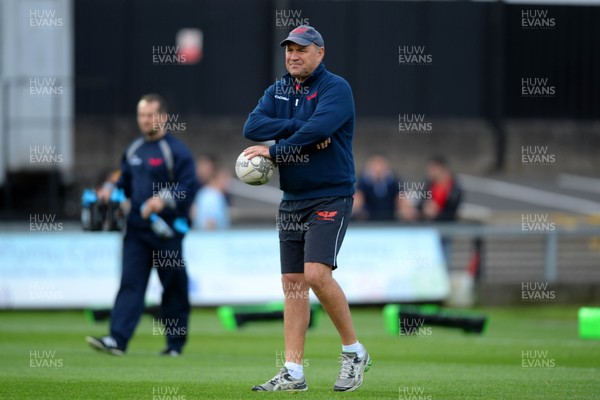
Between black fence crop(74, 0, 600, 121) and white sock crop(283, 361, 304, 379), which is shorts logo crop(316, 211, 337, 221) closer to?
white sock crop(283, 361, 304, 379)

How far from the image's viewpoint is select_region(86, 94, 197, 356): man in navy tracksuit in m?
12.5

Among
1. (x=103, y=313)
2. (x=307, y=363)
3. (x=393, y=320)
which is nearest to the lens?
(x=307, y=363)

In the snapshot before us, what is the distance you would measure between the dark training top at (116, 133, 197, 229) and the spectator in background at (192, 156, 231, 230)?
764 cm

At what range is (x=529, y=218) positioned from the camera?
26094mm

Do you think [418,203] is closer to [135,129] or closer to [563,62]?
[135,129]

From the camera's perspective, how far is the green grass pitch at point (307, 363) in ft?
30.2

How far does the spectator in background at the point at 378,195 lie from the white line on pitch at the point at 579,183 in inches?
466

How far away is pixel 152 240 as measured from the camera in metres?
12.6

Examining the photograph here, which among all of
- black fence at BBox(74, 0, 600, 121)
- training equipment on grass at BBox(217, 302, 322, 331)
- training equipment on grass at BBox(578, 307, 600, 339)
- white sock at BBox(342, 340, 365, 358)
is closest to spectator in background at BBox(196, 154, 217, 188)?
training equipment on grass at BBox(217, 302, 322, 331)

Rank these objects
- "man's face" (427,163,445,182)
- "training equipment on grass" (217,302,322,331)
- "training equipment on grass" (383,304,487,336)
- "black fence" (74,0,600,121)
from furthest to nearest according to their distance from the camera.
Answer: "black fence" (74,0,600,121)
"man's face" (427,163,445,182)
"training equipment on grass" (217,302,322,331)
"training equipment on grass" (383,304,487,336)

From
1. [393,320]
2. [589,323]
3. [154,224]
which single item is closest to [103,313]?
[393,320]

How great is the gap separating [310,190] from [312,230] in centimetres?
30

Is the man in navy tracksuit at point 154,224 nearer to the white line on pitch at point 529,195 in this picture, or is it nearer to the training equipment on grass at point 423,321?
the training equipment on grass at point 423,321

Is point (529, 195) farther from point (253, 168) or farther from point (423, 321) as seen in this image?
point (253, 168)
